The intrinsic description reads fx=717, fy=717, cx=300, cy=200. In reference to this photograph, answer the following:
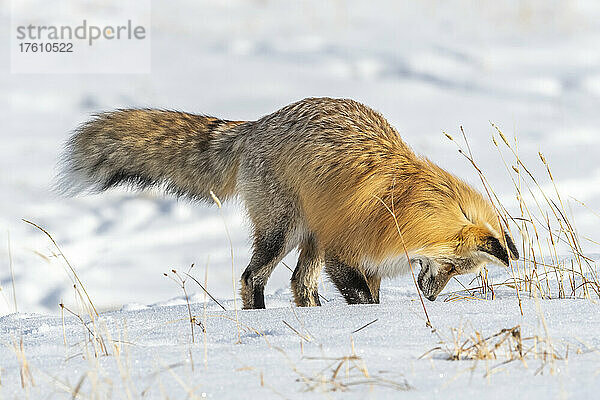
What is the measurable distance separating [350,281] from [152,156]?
1.98 metres

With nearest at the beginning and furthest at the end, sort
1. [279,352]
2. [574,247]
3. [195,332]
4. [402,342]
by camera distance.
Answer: [279,352] → [402,342] → [195,332] → [574,247]

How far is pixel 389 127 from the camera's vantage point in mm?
5852

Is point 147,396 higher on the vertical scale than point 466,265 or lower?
lower

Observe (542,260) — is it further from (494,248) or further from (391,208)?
(391,208)

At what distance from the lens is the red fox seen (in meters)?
5.15

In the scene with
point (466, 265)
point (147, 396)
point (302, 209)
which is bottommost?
point (147, 396)

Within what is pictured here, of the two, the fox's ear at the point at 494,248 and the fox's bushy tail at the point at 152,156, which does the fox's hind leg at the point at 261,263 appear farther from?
the fox's ear at the point at 494,248

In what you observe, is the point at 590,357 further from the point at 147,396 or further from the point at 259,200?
the point at 259,200

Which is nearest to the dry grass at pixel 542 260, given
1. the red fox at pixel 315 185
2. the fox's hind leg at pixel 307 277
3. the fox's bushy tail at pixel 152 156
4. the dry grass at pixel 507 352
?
the red fox at pixel 315 185

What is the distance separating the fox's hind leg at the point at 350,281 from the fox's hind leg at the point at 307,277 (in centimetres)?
40

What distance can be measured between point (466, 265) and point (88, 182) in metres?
3.22

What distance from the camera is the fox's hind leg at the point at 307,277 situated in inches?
234

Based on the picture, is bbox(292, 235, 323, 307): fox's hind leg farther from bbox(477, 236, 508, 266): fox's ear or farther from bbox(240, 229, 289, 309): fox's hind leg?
bbox(477, 236, 508, 266): fox's ear

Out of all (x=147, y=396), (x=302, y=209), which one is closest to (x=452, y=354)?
(x=147, y=396)
